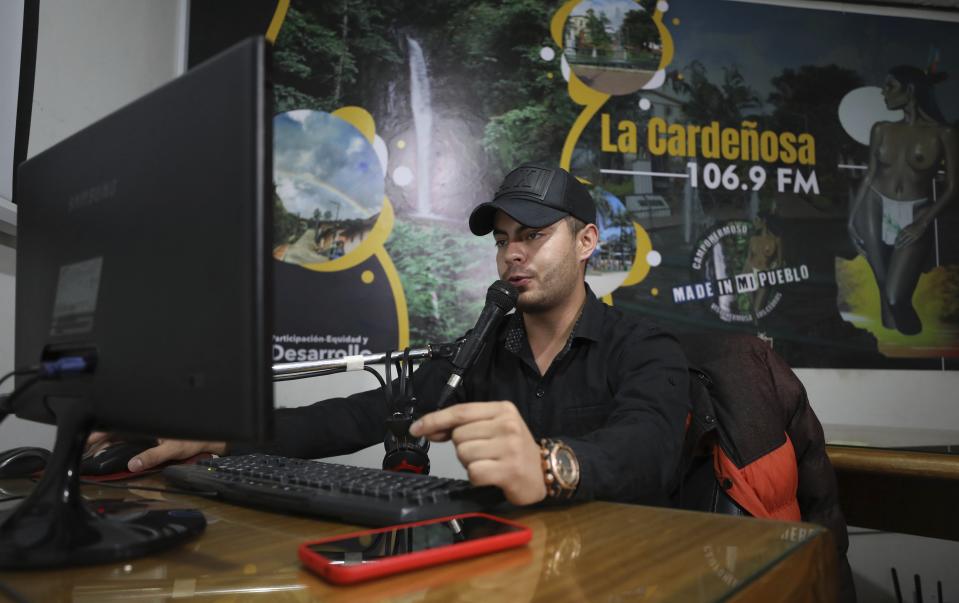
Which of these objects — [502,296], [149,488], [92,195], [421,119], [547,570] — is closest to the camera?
[547,570]

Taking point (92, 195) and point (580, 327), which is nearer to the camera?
point (92, 195)

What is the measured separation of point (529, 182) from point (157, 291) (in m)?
1.08

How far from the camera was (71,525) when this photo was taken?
57cm

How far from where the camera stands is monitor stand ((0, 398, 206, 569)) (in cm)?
53

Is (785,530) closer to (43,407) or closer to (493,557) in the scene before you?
(493,557)

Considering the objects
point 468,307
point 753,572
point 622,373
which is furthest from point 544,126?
point 753,572

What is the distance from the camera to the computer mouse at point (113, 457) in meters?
1.01

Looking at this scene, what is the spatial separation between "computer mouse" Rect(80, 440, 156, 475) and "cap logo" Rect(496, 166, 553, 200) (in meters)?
0.93

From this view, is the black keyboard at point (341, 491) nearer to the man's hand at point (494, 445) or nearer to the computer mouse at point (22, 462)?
the man's hand at point (494, 445)

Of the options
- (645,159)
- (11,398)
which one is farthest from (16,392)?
(645,159)

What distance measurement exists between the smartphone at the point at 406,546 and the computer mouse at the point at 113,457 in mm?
660

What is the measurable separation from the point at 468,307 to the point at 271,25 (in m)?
1.28

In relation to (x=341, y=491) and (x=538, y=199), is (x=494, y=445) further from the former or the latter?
(x=538, y=199)

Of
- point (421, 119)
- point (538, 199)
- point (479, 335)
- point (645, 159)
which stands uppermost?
point (421, 119)
